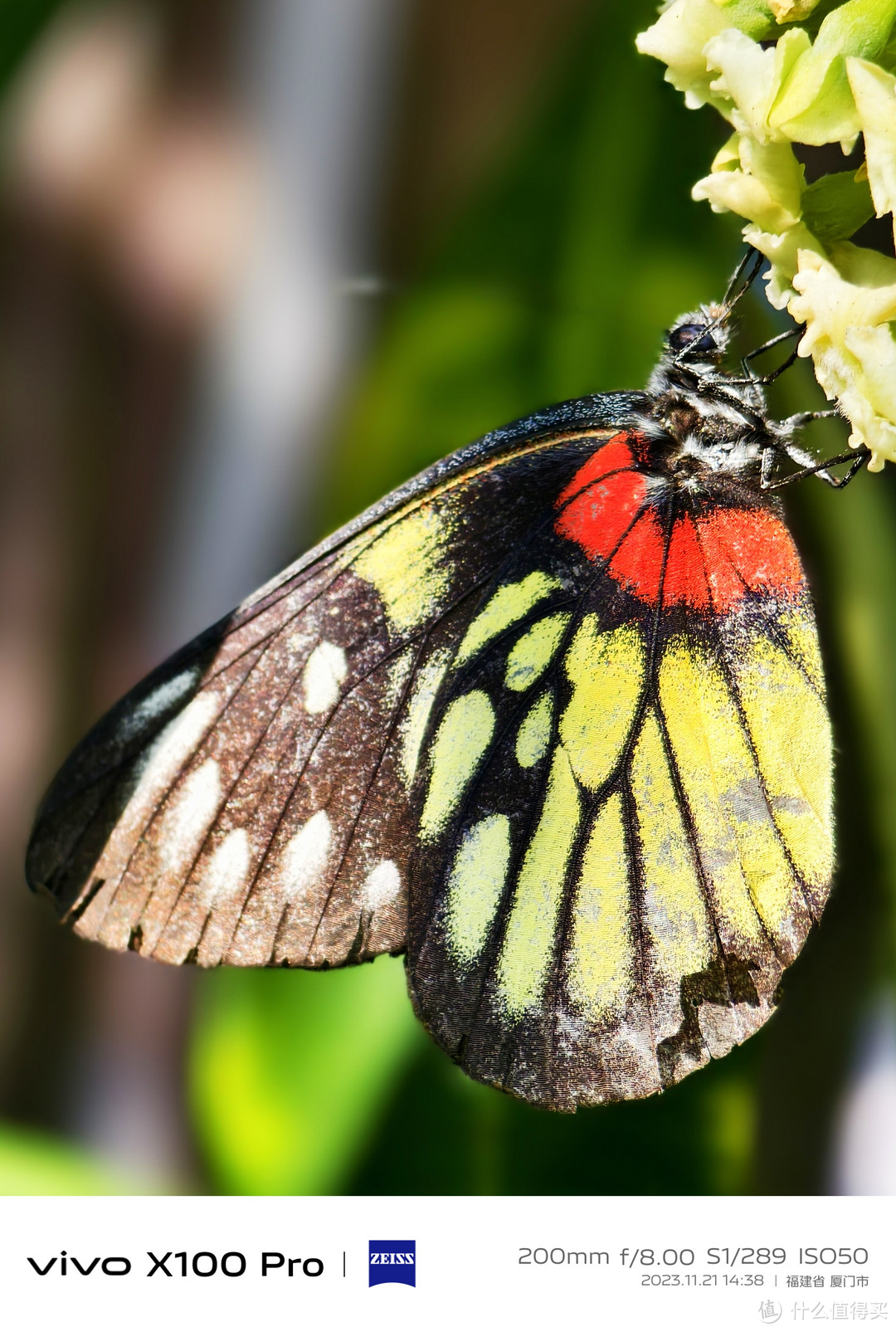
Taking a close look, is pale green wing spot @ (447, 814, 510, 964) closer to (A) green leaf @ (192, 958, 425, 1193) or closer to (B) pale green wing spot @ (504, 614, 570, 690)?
(B) pale green wing spot @ (504, 614, 570, 690)

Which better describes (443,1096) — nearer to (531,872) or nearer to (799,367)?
(531,872)

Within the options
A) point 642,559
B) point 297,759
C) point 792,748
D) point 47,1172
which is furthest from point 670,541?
point 47,1172

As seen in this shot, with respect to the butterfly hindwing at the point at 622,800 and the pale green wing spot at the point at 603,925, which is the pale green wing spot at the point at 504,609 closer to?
the butterfly hindwing at the point at 622,800
